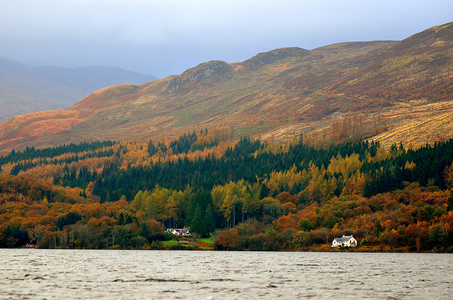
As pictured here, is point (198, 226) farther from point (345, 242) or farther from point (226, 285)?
point (226, 285)

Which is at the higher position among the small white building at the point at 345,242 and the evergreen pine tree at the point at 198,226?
the evergreen pine tree at the point at 198,226

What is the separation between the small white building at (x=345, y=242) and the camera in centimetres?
15238

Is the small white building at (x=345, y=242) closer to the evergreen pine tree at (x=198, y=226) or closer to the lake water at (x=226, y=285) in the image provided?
the evergreen pine tree at (x=198, y=226)

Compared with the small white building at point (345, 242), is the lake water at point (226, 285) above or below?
above

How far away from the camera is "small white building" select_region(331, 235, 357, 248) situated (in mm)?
152375

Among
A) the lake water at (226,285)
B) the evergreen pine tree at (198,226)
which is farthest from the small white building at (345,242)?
the lake water at (226,285)

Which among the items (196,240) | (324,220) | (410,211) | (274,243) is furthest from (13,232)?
(410,211)

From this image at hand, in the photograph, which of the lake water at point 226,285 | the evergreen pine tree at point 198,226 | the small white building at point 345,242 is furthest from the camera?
the evergreen pine tree at point 198,226

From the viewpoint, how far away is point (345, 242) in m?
153

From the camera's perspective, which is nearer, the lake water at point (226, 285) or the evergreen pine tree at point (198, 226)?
the lake water at point (226, 285)

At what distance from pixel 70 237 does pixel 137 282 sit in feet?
405

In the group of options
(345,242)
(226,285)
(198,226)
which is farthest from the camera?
(198,226)

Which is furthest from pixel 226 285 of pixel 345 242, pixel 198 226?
pixel 198 226

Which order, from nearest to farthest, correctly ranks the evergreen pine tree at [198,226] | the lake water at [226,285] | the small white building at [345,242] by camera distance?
the lake water at [226,285], the small white building at [345,242], the evergreen pine tree at [198,226]
